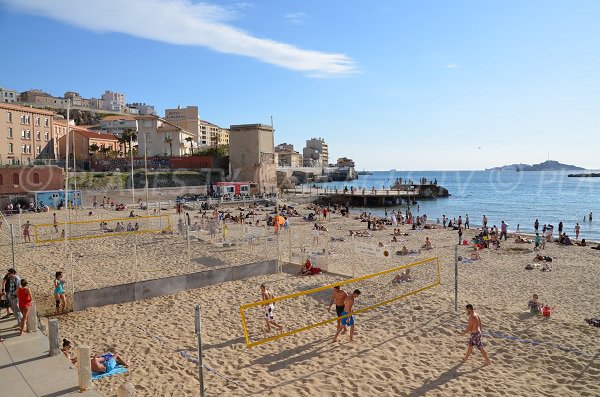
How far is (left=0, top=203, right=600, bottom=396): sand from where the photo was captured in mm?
7652

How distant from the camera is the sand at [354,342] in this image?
7652 millimetres

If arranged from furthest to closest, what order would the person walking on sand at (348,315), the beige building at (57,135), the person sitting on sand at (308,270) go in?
1. the beige building at (57,135)
2. the person sitting on sand at (308,270)
3. the person walking on sand at (348,315)

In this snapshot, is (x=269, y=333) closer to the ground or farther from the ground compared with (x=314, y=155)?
closer to the ground

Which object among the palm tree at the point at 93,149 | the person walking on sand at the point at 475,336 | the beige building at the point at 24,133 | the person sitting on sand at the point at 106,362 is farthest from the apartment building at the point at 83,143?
the person walking on sand at the point at 475,336

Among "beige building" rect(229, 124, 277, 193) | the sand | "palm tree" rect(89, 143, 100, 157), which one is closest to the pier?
"beige building" rect(229, 124, 277, 193)

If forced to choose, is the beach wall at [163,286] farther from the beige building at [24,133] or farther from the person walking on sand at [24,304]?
the beige building at [24,133]

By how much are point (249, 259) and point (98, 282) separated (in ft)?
17.8

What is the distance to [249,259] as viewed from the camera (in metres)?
17.4

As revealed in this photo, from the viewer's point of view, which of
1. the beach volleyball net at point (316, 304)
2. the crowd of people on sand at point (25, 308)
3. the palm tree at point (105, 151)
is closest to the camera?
the crowd of people on sand at point (25, 308)

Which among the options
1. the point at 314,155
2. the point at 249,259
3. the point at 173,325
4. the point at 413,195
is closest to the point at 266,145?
the point at 413,195

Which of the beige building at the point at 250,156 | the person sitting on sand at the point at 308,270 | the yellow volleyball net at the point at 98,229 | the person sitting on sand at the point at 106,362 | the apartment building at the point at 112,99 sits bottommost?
the person sitting on sand at the point at 106,362

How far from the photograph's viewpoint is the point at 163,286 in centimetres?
1302

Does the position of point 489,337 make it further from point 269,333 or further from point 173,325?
point 173,325

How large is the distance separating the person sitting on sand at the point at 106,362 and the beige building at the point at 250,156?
5381cm
